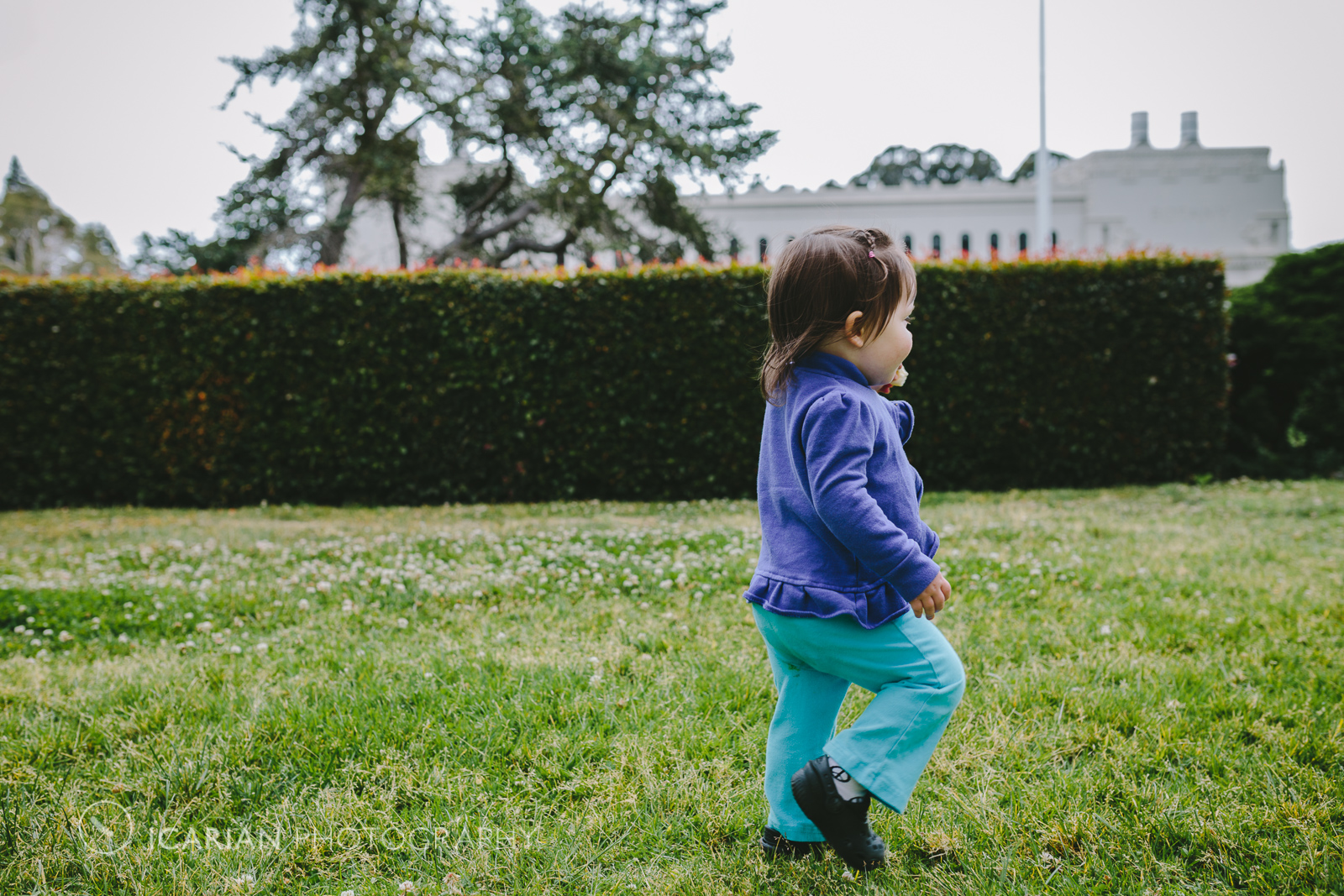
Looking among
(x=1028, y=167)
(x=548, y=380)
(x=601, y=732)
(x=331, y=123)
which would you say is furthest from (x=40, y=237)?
(x=1028, y=167)

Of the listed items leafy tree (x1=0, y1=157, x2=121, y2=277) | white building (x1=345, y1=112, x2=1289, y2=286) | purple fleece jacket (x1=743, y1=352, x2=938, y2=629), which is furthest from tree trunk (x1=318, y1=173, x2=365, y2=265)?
white building (x1=345, y1=112, x2=1289, y2=286)

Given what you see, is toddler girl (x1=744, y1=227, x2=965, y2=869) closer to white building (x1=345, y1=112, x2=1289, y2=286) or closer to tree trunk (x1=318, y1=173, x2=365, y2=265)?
tree trunk (x1=318, y1=173, x2=365, y2=265)

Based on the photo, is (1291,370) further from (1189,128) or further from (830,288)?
(1189,128)

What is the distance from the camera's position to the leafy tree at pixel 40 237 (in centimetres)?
4384

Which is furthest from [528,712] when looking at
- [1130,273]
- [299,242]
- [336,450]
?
[299,242]

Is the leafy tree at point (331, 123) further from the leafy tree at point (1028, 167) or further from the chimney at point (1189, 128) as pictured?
the chimney at point (1189, 128)

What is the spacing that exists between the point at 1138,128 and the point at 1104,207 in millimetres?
7886

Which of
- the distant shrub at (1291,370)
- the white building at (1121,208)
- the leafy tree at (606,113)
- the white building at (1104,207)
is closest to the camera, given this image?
the distant shrub at (1291,370)

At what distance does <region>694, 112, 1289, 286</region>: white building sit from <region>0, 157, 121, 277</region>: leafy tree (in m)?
39.3

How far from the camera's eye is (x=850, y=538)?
1611 mm

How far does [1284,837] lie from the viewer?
1.94 metres

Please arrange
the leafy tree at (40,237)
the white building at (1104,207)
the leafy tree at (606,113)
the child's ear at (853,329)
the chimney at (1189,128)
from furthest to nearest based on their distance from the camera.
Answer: the chimney at (1189,128) → the white building at (1104,207) → the leafy tree at (40,237) → the leafy tree at (606,113) → the child's ear at (853,329)

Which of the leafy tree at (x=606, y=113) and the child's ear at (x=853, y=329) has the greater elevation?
the leafy tree at (x=606, y=113)

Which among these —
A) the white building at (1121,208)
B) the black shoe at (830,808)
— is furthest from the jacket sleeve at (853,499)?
the white building at (1121,208)
